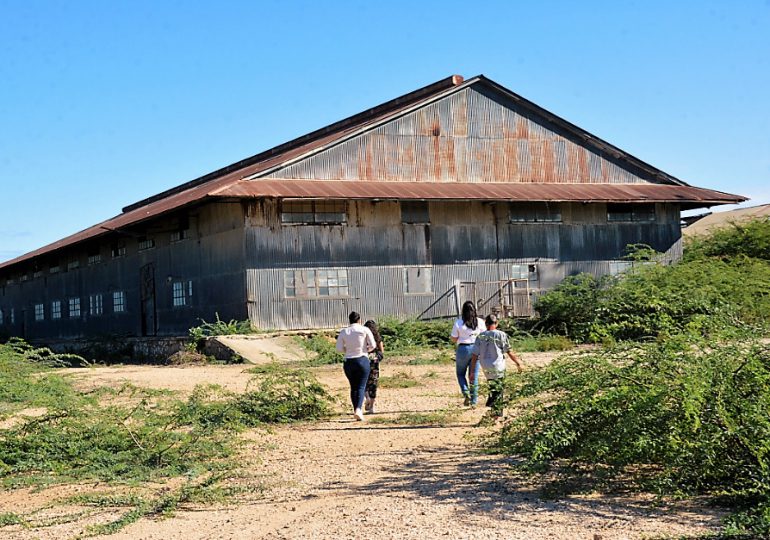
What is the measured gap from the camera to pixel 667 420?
8.56 metres

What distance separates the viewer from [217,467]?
1076cm

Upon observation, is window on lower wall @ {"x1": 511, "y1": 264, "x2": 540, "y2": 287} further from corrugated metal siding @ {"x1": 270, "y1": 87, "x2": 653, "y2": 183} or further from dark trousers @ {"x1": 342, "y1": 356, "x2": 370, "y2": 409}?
dark trousers @ {"x1": 342, "y1": 356, "x2": 370, "y2": 409}

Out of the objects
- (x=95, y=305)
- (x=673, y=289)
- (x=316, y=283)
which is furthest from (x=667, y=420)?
(x=95, y=305)

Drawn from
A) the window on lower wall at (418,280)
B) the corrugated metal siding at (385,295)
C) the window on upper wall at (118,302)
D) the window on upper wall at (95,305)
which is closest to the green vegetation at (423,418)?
the corrugated metal siding at (385,295)

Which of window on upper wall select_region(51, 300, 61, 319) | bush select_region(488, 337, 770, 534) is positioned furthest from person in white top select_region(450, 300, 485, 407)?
window on upper wall select_region(51, 300, 61, 319)

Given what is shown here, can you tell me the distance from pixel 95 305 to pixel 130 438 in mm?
27767

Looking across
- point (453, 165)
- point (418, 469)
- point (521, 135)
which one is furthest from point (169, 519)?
point (521, 135)

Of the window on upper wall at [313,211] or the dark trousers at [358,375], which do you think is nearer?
the dark trousers at [358,375]

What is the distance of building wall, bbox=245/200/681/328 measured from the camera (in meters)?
28.4

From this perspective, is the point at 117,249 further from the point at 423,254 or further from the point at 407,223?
the point at 423,254

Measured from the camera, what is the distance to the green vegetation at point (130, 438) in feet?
33.7

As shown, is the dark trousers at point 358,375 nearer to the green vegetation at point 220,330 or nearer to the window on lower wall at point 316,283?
the green vegetation at point 220,330

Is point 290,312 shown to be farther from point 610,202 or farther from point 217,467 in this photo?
point 217,467

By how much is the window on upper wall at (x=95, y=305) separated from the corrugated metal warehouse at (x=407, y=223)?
1725 mm
